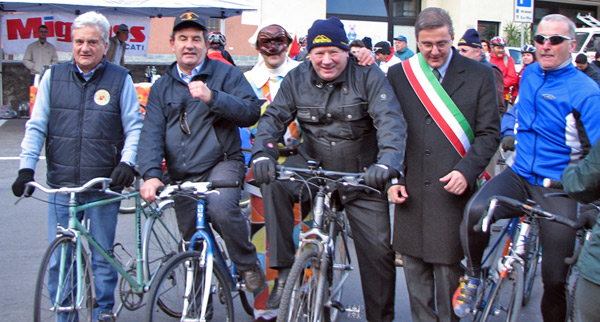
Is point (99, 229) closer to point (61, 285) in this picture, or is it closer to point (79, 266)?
point (79, 266)

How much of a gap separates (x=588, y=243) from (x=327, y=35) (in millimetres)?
1850

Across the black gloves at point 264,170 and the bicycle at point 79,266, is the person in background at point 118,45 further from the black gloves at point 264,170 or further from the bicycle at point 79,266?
the black gloves at point 264,170

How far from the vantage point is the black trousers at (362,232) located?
4059 millimetres

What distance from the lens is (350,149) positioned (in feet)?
13.2

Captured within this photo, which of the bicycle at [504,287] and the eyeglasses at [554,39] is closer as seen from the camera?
the bicycle at [504,287]

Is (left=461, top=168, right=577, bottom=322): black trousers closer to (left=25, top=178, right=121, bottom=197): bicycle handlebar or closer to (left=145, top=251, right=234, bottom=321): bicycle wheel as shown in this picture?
(left=145, top=251, right=234, bottom=321): bicycle wheel

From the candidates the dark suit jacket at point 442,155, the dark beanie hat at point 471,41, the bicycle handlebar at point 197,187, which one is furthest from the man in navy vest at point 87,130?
the dark beanie hat at point 471,41

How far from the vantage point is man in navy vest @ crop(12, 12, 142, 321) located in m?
4.07

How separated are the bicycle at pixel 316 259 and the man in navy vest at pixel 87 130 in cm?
115

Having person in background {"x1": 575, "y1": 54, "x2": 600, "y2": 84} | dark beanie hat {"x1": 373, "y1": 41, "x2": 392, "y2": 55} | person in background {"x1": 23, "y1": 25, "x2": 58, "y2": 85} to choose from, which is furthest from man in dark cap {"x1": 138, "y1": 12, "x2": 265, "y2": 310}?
person in background {"x1": 23, "y1": 25, "x2": 58, "y2": 85}

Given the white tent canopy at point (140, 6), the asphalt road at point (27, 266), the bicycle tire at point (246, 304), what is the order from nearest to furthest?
the bicycle tire at point (246, 304) → the asphalt road at point (27, 266) → the white tent canopy at point (140, 6)

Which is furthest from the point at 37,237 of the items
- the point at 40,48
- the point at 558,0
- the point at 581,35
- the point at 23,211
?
the point at 558,0

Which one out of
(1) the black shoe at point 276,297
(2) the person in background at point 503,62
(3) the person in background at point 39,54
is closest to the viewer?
(1) the black shoe at point 276,297

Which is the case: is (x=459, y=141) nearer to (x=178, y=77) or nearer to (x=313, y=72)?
(x=313, y=72)
